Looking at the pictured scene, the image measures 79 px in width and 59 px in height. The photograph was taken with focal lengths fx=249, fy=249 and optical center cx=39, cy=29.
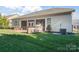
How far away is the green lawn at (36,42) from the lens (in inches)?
116

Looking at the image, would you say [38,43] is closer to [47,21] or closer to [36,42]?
[36,42]

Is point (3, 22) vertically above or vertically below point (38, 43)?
above

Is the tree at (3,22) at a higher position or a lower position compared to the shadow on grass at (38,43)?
higher

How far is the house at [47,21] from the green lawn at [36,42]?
0.09 m

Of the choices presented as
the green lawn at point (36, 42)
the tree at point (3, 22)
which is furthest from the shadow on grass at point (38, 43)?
the tree at point (3, 22)

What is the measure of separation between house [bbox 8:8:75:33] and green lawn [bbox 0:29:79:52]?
0.09 m

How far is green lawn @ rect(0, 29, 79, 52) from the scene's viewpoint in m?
2.94

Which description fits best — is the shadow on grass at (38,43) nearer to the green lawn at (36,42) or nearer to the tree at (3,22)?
the green lawn at (36,42)

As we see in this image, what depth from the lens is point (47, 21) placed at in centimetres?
301

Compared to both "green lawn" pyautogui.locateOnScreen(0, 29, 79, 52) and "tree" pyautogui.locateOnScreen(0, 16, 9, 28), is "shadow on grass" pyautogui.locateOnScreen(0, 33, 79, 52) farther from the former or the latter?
"tree" pyautogui.locateOnScreen(0, 16, 9, 28)

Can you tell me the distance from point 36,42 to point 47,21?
288 mm

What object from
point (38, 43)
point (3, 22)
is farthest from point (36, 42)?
point (3, 22)

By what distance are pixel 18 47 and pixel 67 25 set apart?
0.64 m
